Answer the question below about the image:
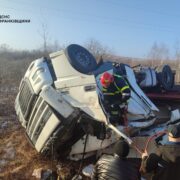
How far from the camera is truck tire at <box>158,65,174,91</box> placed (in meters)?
6.85

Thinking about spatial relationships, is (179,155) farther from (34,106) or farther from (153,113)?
(34,106)

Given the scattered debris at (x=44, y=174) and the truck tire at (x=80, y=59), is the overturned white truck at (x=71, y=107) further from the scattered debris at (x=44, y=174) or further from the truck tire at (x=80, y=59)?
the scattered debris at (x=44, y=174)

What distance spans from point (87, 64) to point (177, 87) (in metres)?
2.48

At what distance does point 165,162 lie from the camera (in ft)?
10.3

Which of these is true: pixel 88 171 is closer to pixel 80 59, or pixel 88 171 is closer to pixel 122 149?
pixel 80 59

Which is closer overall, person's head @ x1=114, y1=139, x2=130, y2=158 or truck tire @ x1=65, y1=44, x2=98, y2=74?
person's head @ x1=114, y1=139, x2=130, y2=158

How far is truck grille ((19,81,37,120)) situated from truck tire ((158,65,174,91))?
2.45m

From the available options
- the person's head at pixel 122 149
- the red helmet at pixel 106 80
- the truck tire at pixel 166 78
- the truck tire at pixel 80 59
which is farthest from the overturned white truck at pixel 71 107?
the person's head at pixel 122 149

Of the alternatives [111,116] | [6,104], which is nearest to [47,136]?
[111,116]

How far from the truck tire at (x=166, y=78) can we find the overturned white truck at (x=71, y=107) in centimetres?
91

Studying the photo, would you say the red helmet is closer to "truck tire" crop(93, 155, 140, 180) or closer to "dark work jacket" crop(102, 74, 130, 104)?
"dark work jacket" crop(102, 74, 130, 104)

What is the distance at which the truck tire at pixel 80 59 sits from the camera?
18.5 feet

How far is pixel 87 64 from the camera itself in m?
5.84

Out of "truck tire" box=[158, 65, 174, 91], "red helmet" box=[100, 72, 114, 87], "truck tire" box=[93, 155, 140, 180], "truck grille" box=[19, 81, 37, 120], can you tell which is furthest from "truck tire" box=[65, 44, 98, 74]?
"truck tire" box=[93, 155, 140, 180]
